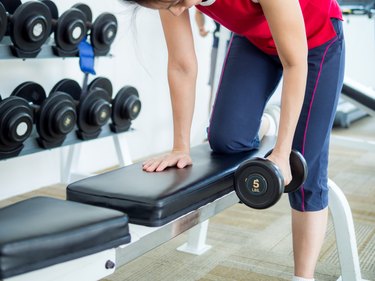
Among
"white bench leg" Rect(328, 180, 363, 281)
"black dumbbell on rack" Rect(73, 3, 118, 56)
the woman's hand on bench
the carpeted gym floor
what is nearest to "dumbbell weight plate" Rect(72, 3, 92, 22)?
"black dumbbell on rack" Rect(73, 3, 118, 56)

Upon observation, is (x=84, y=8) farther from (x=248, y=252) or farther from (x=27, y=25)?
(x=248, y=252)

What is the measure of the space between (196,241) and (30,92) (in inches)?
44.0

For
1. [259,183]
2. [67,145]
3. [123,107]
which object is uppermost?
[259,183]

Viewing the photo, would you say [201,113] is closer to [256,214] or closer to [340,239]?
[256,214]

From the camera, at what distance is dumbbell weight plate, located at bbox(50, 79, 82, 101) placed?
108 inches

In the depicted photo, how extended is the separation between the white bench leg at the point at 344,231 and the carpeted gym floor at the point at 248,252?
178 mm

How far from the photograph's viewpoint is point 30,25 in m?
2.38

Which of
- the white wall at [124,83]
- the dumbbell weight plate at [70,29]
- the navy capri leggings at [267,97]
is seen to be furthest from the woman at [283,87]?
the dumbbell weight plate at [70,29]

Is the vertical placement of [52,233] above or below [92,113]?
above

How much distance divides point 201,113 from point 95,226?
3.54m

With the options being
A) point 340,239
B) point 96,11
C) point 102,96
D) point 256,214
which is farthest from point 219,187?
point 96,11

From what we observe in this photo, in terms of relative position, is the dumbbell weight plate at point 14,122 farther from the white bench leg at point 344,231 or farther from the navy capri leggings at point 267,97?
the white bench leg at point 344,231

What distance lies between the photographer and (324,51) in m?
1.53

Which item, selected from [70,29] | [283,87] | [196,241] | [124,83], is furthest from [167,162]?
[124,83]
